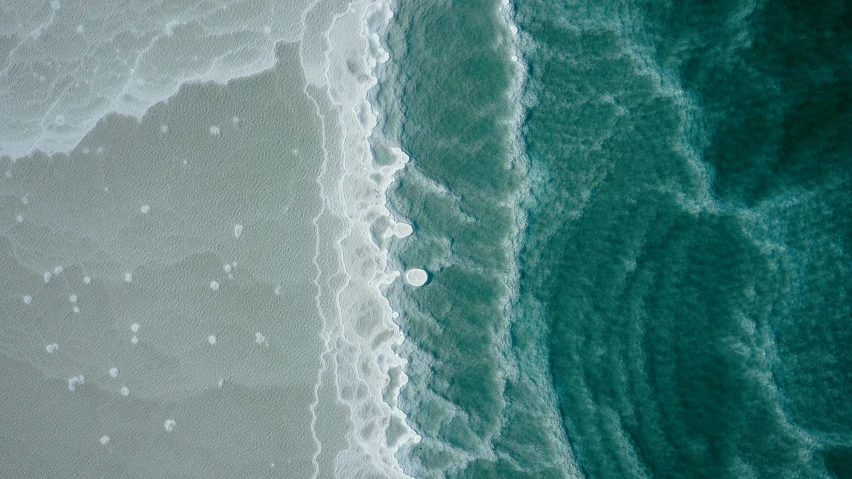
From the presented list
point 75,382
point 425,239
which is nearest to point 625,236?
point 425,239

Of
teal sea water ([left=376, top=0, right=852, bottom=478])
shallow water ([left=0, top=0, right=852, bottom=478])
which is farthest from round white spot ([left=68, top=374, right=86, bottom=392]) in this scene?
teal sea water ([left=376, top=0, right=852, bottom=478])

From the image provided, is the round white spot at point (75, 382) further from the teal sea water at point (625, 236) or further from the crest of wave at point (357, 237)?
the teal sea water at point (625, 236)

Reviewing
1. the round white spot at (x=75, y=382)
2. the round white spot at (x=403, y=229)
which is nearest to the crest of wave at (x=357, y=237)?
the round white spot at (x=403, y=229)

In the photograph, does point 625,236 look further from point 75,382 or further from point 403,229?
point 75,382

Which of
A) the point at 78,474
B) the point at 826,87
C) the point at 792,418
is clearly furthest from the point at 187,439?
the point at 826,87

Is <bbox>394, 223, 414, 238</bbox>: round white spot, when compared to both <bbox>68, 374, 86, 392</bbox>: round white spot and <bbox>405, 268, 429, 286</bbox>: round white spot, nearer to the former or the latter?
<bbox>405, 268, 429, 286</bbox>: round white spot

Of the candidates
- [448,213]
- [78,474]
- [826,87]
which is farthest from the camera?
[78,474]

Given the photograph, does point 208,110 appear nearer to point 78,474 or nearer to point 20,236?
point 20,236
